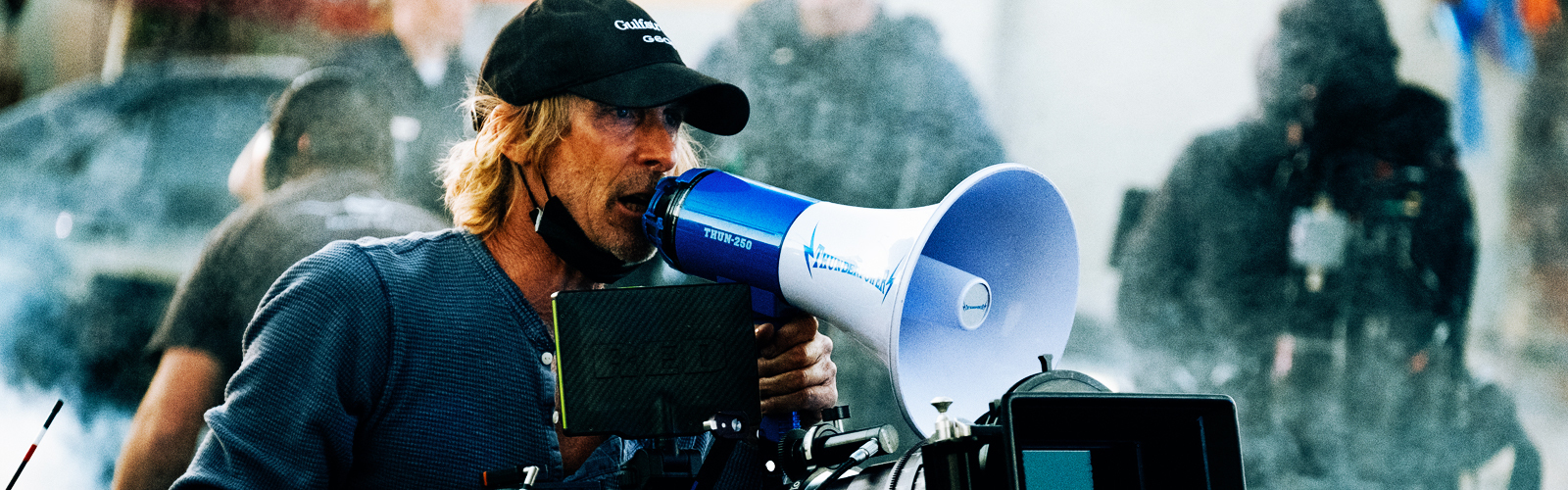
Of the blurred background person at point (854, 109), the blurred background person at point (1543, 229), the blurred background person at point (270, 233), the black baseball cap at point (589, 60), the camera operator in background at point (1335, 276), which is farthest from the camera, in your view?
the blurred background person at point (854, 109)

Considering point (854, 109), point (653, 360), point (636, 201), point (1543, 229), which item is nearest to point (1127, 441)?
point (653, 360)

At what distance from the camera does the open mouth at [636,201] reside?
1931 mm

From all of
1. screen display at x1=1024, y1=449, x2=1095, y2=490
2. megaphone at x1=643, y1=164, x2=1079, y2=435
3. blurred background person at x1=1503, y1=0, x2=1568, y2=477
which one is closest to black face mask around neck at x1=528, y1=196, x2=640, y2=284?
megaphone at x1=643, y1=164, x2=1079, y2=435

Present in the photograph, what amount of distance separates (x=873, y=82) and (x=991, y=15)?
520 mm

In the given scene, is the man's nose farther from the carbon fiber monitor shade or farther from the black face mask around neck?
the carbon fiber monitor shade

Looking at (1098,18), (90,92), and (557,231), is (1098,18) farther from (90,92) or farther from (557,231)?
(90,92)

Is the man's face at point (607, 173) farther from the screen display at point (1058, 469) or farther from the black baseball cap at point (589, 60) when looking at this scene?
the screen display at point (1058, 469)

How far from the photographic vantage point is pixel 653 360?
1.40m

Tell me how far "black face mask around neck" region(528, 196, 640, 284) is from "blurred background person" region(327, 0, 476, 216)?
199cm

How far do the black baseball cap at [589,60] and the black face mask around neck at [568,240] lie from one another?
0.68 feet

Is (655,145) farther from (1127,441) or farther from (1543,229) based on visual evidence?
(1543,229)

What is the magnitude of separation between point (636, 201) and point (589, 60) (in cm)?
27

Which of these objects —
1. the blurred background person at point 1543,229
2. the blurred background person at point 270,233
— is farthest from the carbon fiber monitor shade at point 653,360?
the blurred background person at point 1543,229

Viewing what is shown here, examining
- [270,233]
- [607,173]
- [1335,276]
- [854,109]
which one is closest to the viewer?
[607,173]
